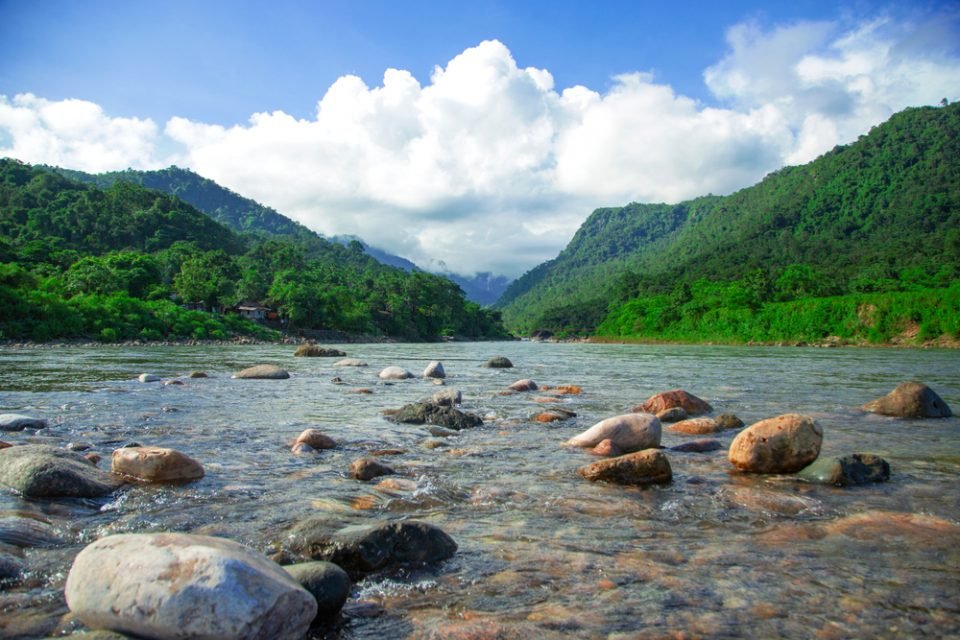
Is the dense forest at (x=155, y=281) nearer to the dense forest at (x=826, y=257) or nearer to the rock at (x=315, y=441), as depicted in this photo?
the rock at (x=315, y=441)

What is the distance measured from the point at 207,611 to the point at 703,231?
189 m

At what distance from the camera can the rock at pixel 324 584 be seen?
3328mm

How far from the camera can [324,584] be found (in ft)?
11.1

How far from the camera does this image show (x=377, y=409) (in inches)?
487

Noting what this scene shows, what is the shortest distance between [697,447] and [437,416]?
15.1ft

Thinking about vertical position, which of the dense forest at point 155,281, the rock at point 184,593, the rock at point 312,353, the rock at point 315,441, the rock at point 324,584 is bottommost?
the rock at point 312,353

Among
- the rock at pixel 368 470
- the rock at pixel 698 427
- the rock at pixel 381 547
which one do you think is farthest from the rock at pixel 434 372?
the rock at pixel 381 547

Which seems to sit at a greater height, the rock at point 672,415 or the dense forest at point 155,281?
the dense forest at point 155,281

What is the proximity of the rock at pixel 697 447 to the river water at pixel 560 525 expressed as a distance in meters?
0.16

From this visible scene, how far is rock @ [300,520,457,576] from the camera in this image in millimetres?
4023

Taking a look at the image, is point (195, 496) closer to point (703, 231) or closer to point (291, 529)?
point (291, 529)

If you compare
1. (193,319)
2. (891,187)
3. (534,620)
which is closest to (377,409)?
(534,620)

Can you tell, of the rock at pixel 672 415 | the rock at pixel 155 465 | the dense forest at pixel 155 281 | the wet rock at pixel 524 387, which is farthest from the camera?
the dense forest at pixel 155 281

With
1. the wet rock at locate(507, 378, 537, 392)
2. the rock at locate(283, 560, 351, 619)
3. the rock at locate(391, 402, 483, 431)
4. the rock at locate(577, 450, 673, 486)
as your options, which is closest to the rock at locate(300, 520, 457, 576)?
the rock at locate(283, 560, 351, 619)
